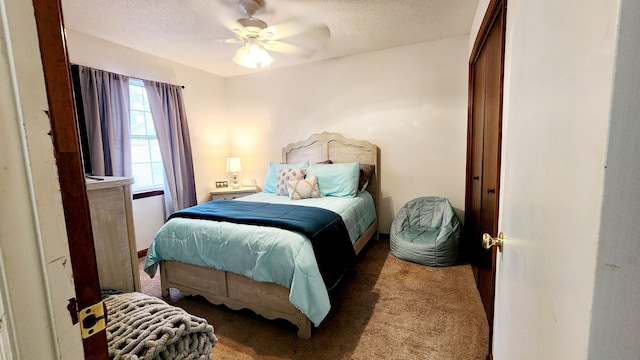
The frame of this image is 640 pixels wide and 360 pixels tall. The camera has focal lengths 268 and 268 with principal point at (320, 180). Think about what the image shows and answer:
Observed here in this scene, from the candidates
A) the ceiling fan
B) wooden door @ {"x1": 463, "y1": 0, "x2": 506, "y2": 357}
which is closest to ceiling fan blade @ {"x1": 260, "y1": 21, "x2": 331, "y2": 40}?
the ceiling fan

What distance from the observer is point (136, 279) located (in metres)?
1.04

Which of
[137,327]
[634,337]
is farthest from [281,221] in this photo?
[634,337]

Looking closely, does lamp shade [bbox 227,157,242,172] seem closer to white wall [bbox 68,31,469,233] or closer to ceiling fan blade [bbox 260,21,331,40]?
white wall [bbox 68,31,469,233]

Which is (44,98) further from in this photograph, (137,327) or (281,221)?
(281,221)

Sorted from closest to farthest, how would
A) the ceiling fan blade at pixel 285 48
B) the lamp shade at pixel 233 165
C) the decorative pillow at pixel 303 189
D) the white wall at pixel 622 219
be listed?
1. the white wall at pixel 622 219
2. the ceiling fan blade at pixel 285 48
3. the decorative pillow at pixel 303 189
4. the lamp shade at pixel 233 165

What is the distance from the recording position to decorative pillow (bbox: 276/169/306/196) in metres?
3.28

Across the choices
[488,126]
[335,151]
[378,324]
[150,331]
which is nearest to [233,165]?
[335,151]

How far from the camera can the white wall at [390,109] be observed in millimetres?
3068

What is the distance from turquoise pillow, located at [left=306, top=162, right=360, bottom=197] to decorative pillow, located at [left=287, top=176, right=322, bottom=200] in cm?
12

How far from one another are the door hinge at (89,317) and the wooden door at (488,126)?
160 centimetres

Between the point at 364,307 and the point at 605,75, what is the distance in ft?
6.96

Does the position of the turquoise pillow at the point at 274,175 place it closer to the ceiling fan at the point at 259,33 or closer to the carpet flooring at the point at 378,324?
the ceiling fan at the point at 259,33

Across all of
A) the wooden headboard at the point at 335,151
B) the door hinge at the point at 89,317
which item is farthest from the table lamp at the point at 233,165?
the door hinge at the point at 89,317

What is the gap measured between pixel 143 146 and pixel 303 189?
209 cm
